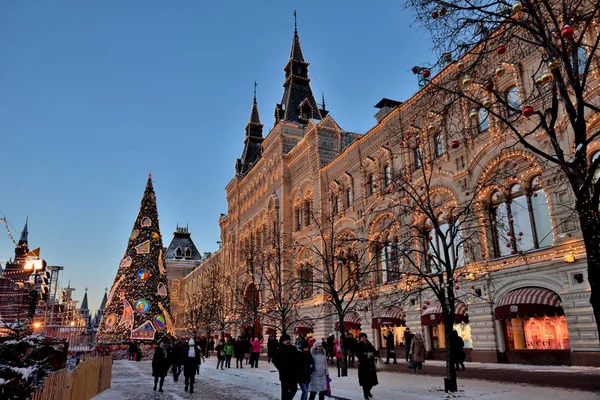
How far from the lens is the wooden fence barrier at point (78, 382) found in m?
7.11

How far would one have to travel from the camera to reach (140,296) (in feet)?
111

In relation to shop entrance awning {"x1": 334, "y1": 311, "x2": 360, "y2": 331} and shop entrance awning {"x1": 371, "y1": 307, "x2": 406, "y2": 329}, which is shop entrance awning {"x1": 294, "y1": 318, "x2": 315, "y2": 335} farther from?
shop entrance awning {"x1": 371, "y1": 307, "x2": 406, "y2": 329}

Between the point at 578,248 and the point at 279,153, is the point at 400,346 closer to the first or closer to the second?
the point at 578,248

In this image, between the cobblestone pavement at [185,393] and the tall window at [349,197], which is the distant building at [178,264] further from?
the cobblestone pavement at [185,393]

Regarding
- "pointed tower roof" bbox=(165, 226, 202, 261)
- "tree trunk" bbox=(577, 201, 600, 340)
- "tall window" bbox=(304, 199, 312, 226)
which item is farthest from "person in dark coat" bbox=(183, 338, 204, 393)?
"pointed tower roof" bbox=(165, 226, 202, 261)

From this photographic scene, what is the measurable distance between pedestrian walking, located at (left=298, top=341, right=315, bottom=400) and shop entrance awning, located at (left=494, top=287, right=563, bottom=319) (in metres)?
11.2

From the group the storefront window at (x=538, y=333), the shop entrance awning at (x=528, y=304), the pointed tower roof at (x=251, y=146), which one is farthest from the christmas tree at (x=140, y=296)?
the shop entrance awning at (x=528, y=304)

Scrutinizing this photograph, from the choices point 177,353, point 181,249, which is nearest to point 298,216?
point 177,353

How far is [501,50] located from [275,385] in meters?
12.2

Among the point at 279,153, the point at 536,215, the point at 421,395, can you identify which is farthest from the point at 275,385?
the point at 279,153

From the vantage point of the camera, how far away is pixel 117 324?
3338 cm

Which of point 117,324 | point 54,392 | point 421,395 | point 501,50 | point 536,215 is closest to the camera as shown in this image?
point 501,50

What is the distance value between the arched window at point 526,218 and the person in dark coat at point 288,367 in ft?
37.1

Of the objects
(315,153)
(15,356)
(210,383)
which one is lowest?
(210,383)
